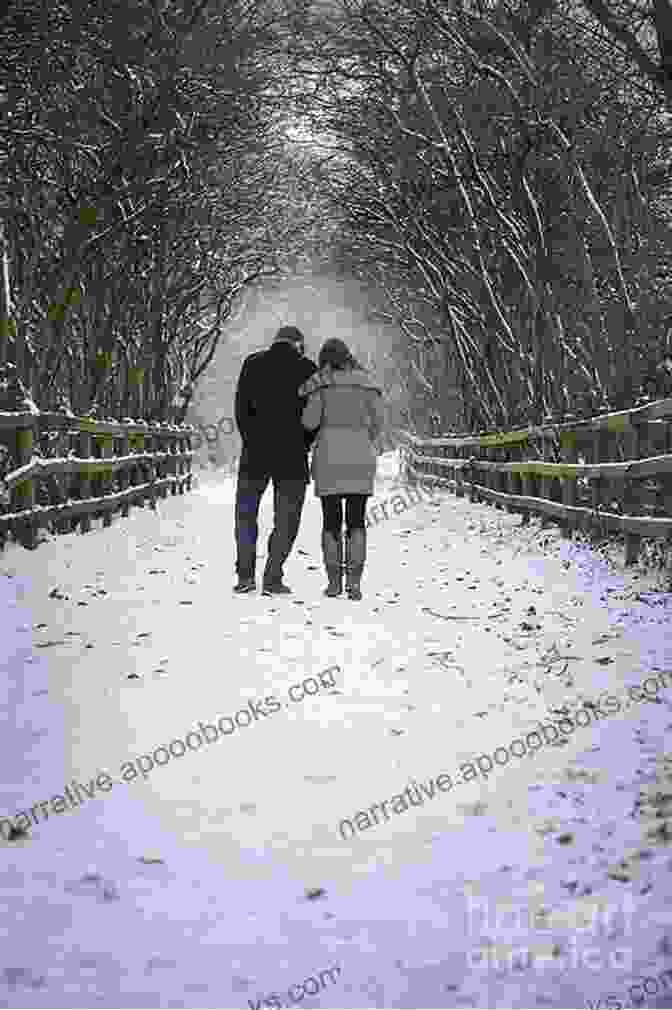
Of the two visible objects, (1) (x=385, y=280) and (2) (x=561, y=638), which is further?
(1) (x=385, y=280)

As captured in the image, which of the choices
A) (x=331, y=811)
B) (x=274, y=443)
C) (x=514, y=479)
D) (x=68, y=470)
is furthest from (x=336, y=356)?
(x=514, y=479)

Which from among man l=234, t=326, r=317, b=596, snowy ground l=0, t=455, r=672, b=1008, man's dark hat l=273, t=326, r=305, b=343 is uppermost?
man's dark hat l=273, t=326, r=305, b=343

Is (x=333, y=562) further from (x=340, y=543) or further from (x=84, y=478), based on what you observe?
(x=84, y=478)

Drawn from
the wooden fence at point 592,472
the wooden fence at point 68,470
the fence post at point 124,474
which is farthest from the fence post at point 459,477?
the fence post at point 124,474

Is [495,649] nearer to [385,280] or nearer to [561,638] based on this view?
[561,638]

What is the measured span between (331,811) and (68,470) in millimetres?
8571

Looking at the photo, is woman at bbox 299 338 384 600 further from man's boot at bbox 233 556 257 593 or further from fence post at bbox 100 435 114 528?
fence post at bbox 100 435 114 528

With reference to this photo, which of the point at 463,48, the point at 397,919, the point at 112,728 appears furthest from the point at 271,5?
the point at 397,919

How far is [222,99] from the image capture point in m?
16.0

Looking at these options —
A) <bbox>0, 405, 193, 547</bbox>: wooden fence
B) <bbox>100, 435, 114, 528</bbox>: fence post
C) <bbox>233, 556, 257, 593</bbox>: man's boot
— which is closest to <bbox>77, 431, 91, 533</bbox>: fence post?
<bbox>0, 405, 193, 547</bbox>: wooden fence

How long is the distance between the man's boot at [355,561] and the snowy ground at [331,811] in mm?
459

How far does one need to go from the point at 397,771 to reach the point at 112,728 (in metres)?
1.35

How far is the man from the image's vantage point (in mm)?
8570

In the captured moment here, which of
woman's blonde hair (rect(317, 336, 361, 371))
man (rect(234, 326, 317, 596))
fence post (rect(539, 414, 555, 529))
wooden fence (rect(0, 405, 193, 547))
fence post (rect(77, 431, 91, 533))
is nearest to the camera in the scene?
woman's blonde hair (rect(317, 336, 361, 371))
